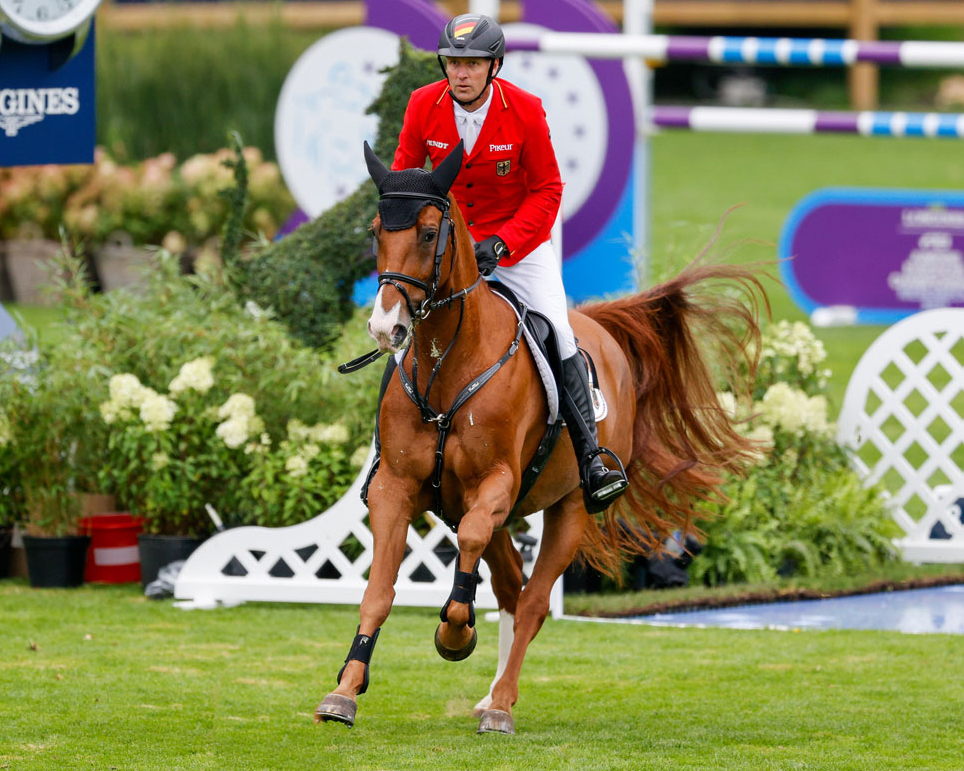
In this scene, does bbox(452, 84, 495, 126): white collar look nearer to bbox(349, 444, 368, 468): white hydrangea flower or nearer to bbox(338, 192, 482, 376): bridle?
bbox(338, 192, 482, 376): bridle

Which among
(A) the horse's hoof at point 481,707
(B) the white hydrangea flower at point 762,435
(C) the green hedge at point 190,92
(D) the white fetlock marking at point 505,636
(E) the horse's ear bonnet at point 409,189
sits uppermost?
(C) the green hedge at point 190,92

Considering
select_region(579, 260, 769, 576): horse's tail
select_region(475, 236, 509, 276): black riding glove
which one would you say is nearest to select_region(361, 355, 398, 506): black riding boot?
select_region(475, 236, 509, 276): black riding glove

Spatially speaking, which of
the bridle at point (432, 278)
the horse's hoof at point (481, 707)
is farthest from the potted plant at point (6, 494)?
the bridle at point (432, 278)

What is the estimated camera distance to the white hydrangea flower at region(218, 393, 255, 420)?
7875 mm

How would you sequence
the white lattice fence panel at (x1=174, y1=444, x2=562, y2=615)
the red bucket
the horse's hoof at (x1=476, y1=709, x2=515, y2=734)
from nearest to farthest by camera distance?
1. the horse's hoof at (x1=476, y1=709, x2=515, y2=734)
2. the white lattice fence panel at (x1=174, y1=444, x2=562, y2=615)
3. the red bucket

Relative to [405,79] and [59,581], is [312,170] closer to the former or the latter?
[405,79]

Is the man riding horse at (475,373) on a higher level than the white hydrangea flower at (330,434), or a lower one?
higher

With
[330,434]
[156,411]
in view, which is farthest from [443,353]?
[156,411]

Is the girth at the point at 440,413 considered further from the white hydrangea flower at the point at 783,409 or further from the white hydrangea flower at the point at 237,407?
the white hydrangea flower at the point at 783,409

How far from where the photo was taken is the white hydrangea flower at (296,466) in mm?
7863

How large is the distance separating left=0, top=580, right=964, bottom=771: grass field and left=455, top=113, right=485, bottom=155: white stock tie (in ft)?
→ 6.99

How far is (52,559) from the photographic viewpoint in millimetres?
8062

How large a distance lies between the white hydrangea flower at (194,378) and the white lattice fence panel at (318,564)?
2.64 ft

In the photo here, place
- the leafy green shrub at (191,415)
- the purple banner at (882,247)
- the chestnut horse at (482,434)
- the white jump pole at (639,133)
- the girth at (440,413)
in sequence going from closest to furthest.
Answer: the chestnut horse at (482,434), the girth at (440,413), the leafy green shrub at (191,415), the white jump pole at (639,133), the purple banner at (882,247)
